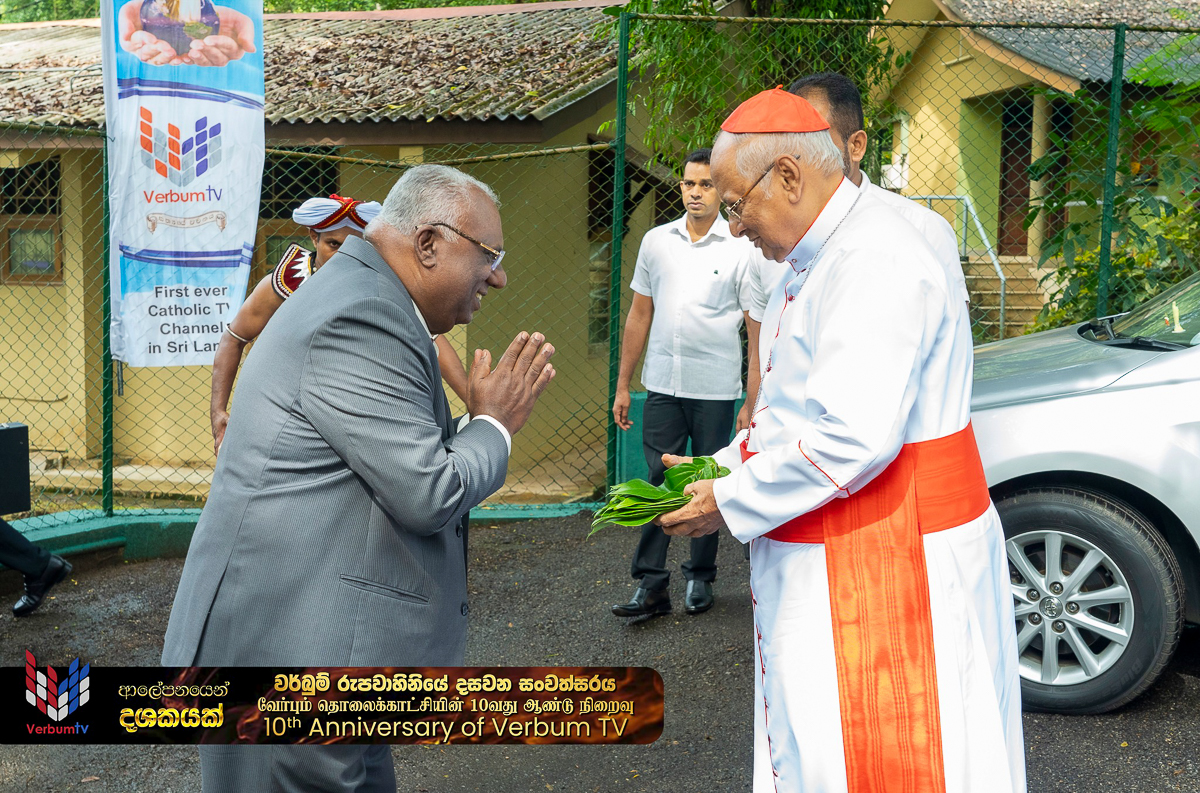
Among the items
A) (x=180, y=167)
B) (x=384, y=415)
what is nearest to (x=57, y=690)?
(x=384, y=415)

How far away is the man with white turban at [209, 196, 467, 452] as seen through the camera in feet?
15.3

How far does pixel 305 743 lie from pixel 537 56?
9.50 meters

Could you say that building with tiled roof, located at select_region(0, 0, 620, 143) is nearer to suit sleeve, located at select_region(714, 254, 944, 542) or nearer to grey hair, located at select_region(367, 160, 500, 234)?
grey hair, located at select_region(367, 160, 500, 234)

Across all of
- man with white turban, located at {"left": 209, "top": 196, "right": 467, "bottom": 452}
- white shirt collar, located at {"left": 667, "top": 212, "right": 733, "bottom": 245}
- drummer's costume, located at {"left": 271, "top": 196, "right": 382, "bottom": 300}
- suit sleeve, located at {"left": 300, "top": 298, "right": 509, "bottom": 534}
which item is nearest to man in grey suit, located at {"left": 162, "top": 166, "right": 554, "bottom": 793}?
suit sleeve, located at {"left": 300, "top": 298, "right": 509, "bottom": 534}

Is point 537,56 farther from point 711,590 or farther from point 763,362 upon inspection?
point 763,362

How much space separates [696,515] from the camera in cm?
249

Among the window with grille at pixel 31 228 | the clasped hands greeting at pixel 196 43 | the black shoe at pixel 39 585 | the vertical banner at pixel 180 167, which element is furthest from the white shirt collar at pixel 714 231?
the window with grille at pixel 31 228

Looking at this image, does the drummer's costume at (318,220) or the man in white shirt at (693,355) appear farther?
the man in white shirt at (693,355)

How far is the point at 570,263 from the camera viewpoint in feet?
35.0

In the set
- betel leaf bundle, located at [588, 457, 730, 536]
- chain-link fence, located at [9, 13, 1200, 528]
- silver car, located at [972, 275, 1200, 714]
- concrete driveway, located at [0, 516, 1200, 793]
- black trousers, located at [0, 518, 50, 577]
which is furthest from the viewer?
chain-link fence, located at [9, 13, 1200, 528]

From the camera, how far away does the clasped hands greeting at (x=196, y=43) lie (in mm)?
5688

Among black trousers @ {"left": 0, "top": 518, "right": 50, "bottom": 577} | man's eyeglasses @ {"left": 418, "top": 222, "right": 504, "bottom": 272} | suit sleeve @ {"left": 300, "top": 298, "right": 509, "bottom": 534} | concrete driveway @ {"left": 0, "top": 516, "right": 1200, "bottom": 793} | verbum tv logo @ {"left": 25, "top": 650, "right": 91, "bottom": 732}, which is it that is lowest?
concrete driveway @ {"left": 0, "top": 516, "right": 1200, "bottom": 793}
